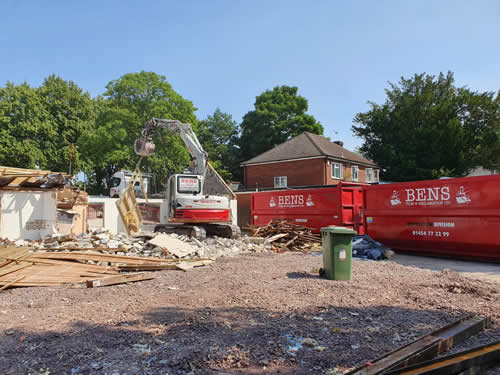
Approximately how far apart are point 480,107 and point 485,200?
28850 millimetres

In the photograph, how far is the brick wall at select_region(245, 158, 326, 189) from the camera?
33.4m

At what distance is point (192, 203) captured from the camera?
1318cm

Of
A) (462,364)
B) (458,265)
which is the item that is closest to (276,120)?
(458,265)

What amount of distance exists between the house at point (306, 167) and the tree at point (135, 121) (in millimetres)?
8085

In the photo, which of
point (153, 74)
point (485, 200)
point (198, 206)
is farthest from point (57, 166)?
point (485, 200)

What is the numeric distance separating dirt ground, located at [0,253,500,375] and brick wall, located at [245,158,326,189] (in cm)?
2620

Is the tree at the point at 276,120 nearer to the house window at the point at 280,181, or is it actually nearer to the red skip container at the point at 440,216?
the house window at the point at 280,181

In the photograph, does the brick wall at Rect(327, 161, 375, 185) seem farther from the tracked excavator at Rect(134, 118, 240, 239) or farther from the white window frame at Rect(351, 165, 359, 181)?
the tracked excavator at Rect(134, 118, 240, 239)

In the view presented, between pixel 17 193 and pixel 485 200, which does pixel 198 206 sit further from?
pixel 485 200

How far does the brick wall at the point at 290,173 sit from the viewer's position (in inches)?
1314

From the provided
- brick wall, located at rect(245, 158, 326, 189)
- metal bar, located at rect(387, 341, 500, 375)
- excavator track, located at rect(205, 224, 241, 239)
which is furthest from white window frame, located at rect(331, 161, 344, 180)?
metal bar, located at rect(387, 341, 500, 375)

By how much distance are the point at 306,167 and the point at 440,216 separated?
23.5 m

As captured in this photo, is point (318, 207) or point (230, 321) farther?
point (318, 207)

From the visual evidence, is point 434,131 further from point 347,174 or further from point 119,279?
point 119,279
